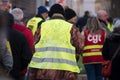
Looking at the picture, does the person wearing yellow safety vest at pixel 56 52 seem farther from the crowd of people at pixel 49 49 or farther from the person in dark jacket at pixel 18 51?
the person in dark jacket at pixel 18 51

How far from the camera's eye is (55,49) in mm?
8266

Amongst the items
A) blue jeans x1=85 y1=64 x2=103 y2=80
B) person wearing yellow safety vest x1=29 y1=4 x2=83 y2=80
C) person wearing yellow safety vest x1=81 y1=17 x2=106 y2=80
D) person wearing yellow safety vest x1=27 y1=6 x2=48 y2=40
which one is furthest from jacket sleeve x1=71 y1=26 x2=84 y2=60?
person wearing yellow safety vest x1=27 y1=6 x2=48 y2=40

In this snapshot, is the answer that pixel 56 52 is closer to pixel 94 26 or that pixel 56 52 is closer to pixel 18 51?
pixel 18 51

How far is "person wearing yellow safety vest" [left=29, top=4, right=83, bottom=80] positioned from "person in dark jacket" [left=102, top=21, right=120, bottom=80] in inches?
49.3

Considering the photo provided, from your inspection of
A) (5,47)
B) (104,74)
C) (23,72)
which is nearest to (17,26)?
(23,72)

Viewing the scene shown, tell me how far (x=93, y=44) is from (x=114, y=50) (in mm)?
2829

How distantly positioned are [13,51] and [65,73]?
1.23 metres

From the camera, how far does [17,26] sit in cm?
1030

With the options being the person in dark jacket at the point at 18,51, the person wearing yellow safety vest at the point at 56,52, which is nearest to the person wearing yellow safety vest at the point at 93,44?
the person in dark jacket at the point at 18,51

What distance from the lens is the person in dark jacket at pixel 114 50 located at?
9484 mm

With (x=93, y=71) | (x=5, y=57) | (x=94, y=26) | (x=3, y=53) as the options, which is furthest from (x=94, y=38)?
(x=3, y=53)

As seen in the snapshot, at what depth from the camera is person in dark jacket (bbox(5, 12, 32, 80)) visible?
910 cm

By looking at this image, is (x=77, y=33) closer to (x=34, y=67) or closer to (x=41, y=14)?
(x=34, y=67)

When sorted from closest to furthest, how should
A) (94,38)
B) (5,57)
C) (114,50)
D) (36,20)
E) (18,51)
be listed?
(5,57) < (18,51) < (114,50) < (94,38) < (36,20)
